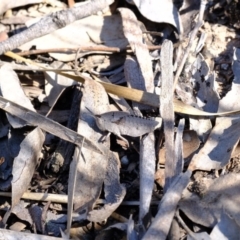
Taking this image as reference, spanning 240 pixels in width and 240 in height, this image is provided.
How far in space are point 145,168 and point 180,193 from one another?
0.17m

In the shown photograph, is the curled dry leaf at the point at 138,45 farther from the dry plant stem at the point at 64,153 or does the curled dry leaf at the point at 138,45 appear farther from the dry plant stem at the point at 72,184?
the dry plant stem at the point at 72,184

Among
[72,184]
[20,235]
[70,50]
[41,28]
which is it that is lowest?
[20,235]

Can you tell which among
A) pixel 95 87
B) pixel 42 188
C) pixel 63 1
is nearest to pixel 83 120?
pixel 95 87

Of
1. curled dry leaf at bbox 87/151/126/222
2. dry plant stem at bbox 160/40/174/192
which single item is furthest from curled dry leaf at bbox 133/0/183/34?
curled dry leaf at bbox 87/151/126/222

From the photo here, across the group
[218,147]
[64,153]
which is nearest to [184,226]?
[218,147]

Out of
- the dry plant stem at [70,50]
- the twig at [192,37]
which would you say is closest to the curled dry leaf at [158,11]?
the twig at [192,37]

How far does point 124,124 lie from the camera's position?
2012mm

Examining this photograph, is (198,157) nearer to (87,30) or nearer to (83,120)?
(83,120)

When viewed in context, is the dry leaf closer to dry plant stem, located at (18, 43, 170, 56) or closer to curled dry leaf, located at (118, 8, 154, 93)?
dry plant stem, located at (18, 43, 170, 56)

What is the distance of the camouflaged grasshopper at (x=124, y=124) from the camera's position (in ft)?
6.50

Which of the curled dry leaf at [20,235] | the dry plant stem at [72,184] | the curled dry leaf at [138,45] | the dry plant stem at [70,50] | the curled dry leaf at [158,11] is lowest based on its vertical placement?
the curled dry leaf at [20,235]

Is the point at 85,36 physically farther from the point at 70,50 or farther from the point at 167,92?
the point at 167,92

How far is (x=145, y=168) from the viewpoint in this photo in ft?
6.27

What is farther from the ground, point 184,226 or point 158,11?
point 158,11
